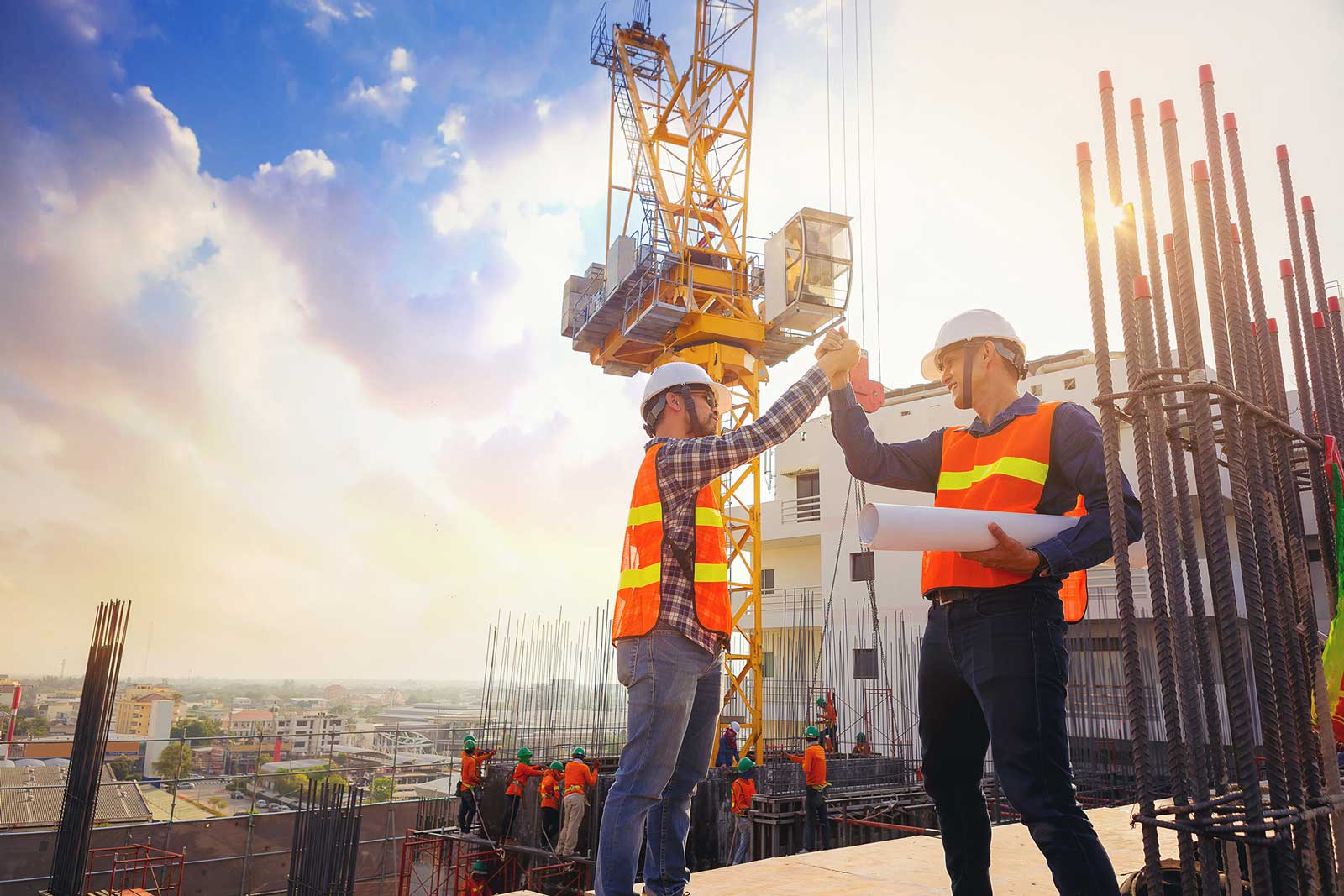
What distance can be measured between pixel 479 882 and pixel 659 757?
1116 centimetres

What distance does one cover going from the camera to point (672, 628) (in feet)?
8.22

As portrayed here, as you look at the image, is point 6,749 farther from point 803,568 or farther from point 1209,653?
point 803,568

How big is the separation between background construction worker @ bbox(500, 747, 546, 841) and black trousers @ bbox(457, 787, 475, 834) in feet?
1.64

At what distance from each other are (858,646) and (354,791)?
19726 mm

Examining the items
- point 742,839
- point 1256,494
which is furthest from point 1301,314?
point 742,839

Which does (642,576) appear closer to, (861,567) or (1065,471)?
(1065,471)

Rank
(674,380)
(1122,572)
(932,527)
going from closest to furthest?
1. (932,527)
2. (1122,572)
3. (674,380)

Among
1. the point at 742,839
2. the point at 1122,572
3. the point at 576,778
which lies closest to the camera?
the point at 1122,572

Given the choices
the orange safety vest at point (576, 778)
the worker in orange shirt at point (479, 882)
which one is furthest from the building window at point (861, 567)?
the orange safety vest at point (576, 778)

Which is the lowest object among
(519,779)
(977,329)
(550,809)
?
(550,809)

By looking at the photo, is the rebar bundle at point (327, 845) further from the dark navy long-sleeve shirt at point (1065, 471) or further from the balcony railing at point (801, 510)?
the balcony railing at point (801, 510)

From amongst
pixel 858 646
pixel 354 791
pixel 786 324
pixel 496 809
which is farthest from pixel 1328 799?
pixel 858 646

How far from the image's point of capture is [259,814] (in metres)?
15.6

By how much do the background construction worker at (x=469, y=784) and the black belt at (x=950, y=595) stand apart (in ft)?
36.4
